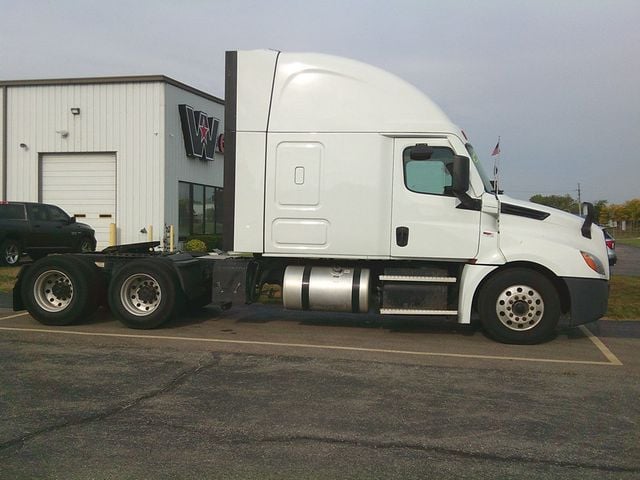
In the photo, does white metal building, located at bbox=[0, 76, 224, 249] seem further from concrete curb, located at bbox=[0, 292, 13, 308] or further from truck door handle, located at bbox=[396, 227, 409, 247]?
truck door handle, located at bbox=[396, 227, 409, 247]

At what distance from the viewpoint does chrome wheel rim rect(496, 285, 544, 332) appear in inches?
320

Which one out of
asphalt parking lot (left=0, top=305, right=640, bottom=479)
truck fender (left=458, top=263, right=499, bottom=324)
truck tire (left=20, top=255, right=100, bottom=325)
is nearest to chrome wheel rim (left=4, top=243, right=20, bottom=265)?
truck tire (left=20, top=255, right=100, bottom=325)

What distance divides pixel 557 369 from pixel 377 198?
3.17m

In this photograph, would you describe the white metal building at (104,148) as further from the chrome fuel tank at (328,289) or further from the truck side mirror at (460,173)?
the truck side mirror at (460,173)

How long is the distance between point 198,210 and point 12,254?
8.68 metres

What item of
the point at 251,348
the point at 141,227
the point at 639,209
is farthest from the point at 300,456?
the point at 639,209

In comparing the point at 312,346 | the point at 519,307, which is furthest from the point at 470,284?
the point at 312,346

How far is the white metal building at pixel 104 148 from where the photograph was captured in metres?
21.7

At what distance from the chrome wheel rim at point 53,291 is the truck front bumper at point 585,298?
7.16 meters

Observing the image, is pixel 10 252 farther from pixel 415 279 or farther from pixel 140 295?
pixel 415 279

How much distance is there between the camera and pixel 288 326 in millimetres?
9594

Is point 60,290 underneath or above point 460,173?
underneath

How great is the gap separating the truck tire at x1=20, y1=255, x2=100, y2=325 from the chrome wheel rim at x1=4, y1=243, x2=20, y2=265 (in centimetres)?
883

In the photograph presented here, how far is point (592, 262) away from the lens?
8047mm
